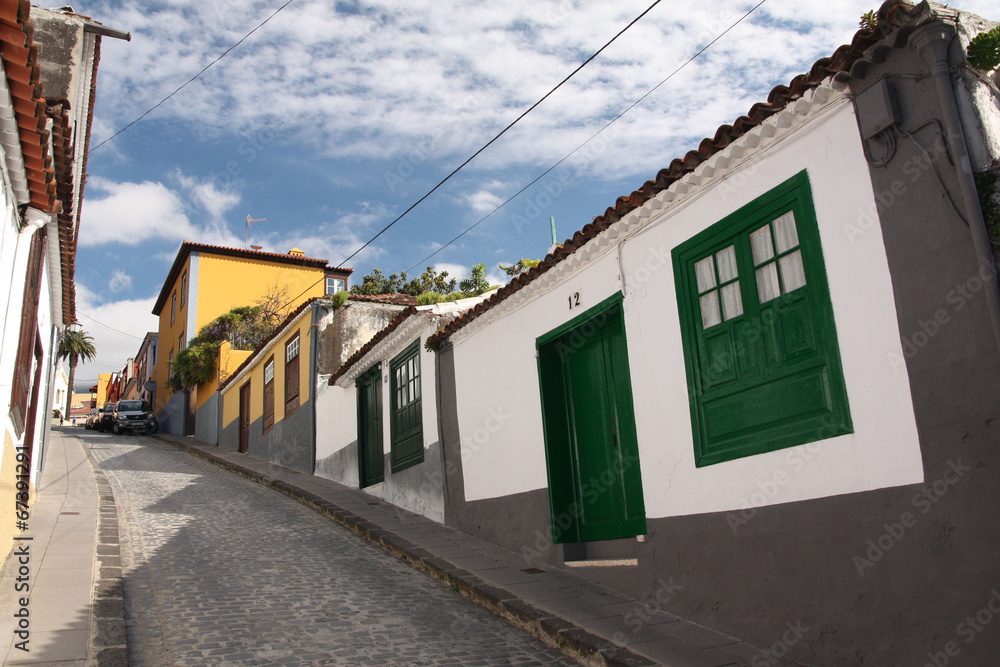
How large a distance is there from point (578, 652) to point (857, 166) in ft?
11.7

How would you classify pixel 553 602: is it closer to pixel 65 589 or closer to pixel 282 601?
pixel 282 601

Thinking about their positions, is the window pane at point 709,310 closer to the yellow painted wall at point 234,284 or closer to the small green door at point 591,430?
the small green door at point 591,430

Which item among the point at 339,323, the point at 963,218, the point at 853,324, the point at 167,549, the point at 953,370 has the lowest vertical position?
the point at 167,549

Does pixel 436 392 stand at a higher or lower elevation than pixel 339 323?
lower

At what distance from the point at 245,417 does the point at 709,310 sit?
17.8m

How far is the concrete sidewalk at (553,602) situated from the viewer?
15.3ft

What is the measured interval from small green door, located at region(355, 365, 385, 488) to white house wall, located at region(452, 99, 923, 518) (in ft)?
14.1

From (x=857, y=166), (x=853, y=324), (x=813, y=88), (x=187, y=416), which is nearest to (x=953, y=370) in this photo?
(x=853, y=324)

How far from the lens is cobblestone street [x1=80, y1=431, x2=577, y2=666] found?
4.97 metres

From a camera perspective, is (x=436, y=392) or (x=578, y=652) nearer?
(x=578, y=652)

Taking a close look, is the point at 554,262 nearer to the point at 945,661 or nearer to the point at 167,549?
the point at 945,661

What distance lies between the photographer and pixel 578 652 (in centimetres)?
503

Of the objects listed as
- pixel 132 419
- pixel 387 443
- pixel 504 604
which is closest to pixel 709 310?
pixel 504 604

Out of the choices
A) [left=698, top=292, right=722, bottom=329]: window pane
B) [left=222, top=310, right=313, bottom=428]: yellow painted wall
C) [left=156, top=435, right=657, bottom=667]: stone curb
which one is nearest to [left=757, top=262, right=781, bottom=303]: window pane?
[left=698, top=292, right=722, bottom=329]: window pane
